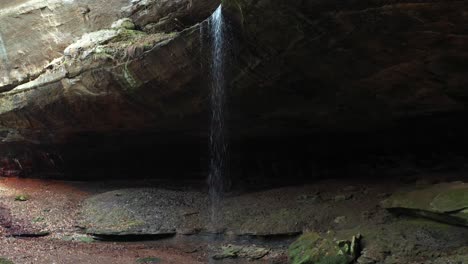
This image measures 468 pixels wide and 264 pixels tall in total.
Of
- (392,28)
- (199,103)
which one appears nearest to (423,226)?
(392,28)

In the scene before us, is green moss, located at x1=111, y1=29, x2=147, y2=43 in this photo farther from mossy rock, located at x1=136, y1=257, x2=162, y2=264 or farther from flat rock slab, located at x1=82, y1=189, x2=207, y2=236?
mossy rock, located at x1=136, y1=257, x2=162, y2=264

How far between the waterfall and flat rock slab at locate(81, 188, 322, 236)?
351mm

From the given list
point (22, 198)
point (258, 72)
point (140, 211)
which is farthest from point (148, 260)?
point (22, 198)

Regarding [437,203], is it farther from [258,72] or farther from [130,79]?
[130,79]

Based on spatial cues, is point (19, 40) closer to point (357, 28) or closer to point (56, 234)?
point (56, 234)

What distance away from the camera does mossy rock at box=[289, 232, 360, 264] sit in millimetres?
6627

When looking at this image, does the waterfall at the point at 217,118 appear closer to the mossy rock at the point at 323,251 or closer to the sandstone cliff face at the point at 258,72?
the sandstone cliff face at the point at 258,72

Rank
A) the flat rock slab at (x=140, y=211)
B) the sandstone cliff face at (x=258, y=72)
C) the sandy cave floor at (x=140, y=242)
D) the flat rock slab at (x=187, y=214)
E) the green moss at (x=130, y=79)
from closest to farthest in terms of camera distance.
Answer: the sandstone cliff face at (x=258, y=72) → the sandy cave floor at (x=140, y=242) → the flat rock slab at (x=187, y=214) → the flat rock slab at (x=140, y=211) → the green moss at (x=130, y=79)

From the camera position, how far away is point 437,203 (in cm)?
711

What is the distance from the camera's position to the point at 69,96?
11.4m

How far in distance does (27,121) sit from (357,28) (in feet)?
33.2

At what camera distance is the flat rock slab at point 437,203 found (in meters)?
6.73

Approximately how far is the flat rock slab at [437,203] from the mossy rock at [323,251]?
3.77ft

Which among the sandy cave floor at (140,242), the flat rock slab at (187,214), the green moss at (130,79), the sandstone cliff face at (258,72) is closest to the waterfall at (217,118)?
the sandstone cliff face at (258,72)
